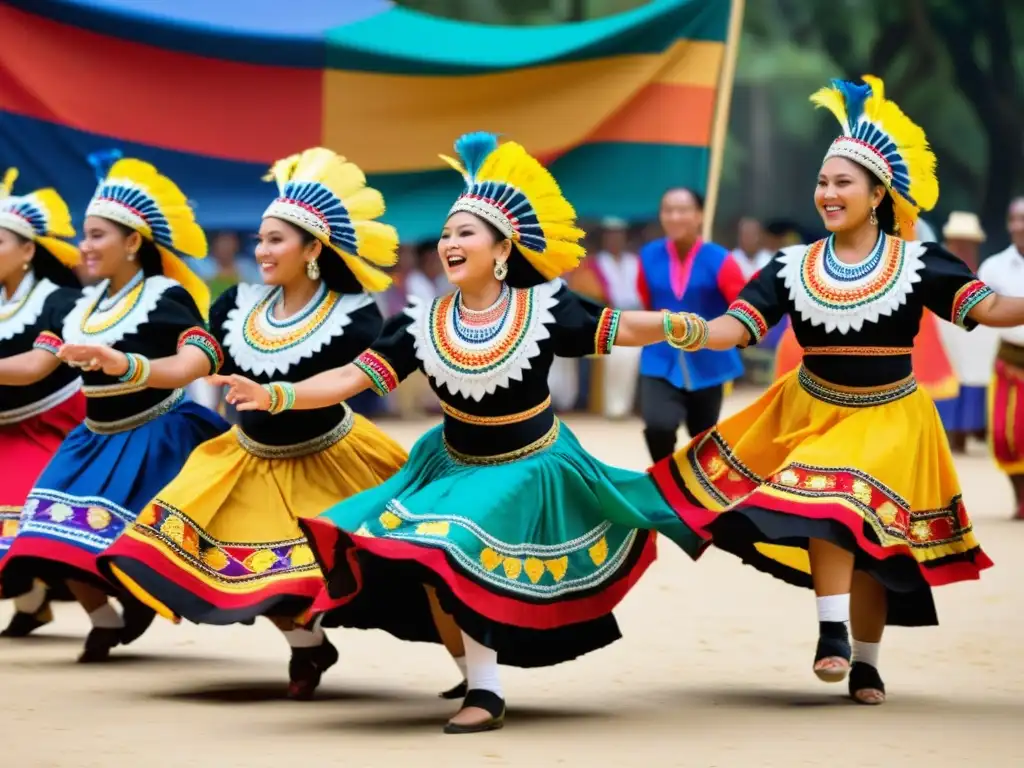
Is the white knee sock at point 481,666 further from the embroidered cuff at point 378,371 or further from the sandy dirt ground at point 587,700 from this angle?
the embroidered cuff at point 378,371

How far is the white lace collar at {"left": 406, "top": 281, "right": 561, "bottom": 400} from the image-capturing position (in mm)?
6250

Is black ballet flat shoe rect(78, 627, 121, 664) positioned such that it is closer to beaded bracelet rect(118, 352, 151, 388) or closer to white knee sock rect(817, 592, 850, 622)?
beaded bracelet rect(118, 352, 151, 388)

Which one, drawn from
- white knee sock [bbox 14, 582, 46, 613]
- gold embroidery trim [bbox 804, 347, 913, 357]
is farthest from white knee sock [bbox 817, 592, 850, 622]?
white knee sock [bbox 14, 582, 46, 613]

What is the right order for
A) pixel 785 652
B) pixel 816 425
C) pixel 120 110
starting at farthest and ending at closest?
pixel 120 110, pixel 785 652, pixel 816 425

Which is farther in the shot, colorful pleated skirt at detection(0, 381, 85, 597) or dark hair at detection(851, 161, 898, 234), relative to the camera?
colorful pleated skirt at detection(0, 381, 85, 597)

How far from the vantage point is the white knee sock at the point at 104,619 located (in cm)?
754

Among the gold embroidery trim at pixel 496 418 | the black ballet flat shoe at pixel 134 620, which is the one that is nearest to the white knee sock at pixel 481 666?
the gold embroidery trim at pixel 496 418

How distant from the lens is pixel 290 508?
6.72 metres

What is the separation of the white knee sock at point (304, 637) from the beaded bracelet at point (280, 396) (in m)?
0.85

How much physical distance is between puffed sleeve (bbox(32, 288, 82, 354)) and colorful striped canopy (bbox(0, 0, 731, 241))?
11.8 feet

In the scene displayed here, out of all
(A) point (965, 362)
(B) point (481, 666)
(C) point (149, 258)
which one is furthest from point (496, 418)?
(A) point (965, 362)

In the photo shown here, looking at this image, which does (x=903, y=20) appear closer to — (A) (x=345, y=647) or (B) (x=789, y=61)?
(B) (x=789, y=61)

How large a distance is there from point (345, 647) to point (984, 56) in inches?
840

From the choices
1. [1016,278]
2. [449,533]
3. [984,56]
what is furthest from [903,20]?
[449,533]
